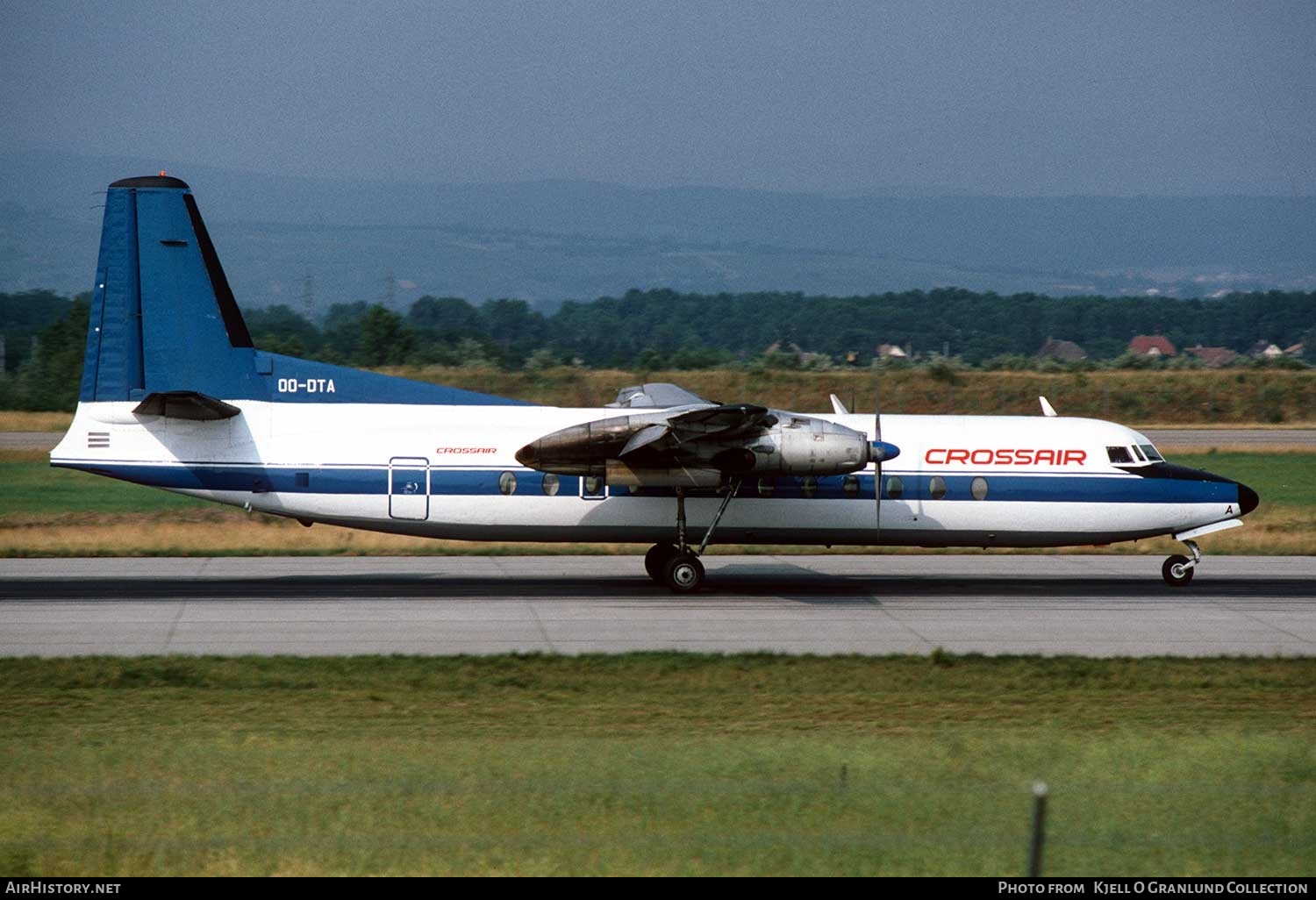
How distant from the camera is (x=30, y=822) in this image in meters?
8.95

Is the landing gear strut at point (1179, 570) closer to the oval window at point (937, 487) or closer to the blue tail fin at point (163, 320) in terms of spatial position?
the oval window at point (937, 487)

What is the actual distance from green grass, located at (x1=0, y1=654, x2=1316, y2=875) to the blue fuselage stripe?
5574mm

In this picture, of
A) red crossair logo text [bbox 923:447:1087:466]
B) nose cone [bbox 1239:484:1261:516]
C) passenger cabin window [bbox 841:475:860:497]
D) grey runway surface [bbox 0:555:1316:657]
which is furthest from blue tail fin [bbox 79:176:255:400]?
nose cone [bbox 1239:484:1261:516]

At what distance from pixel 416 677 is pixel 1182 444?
4437 centimetres

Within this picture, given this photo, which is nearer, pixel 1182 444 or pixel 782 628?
pixel 782 628

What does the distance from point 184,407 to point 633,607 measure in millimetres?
7895

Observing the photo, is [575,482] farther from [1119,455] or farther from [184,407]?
[1119,455]

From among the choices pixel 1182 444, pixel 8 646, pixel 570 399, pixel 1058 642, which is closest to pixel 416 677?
pixel 8 646

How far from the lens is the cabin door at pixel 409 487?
21.6 m

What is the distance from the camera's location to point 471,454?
21812mm

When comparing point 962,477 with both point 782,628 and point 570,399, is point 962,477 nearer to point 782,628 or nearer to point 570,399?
point 782,628

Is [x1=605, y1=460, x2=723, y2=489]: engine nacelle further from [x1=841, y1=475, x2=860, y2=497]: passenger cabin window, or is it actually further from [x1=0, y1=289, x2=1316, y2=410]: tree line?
[x1=0, y1=289, x2=1316, y2=410]: tree line

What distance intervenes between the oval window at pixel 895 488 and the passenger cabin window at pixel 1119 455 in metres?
A: 3.91

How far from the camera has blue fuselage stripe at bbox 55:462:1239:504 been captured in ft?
70.5
